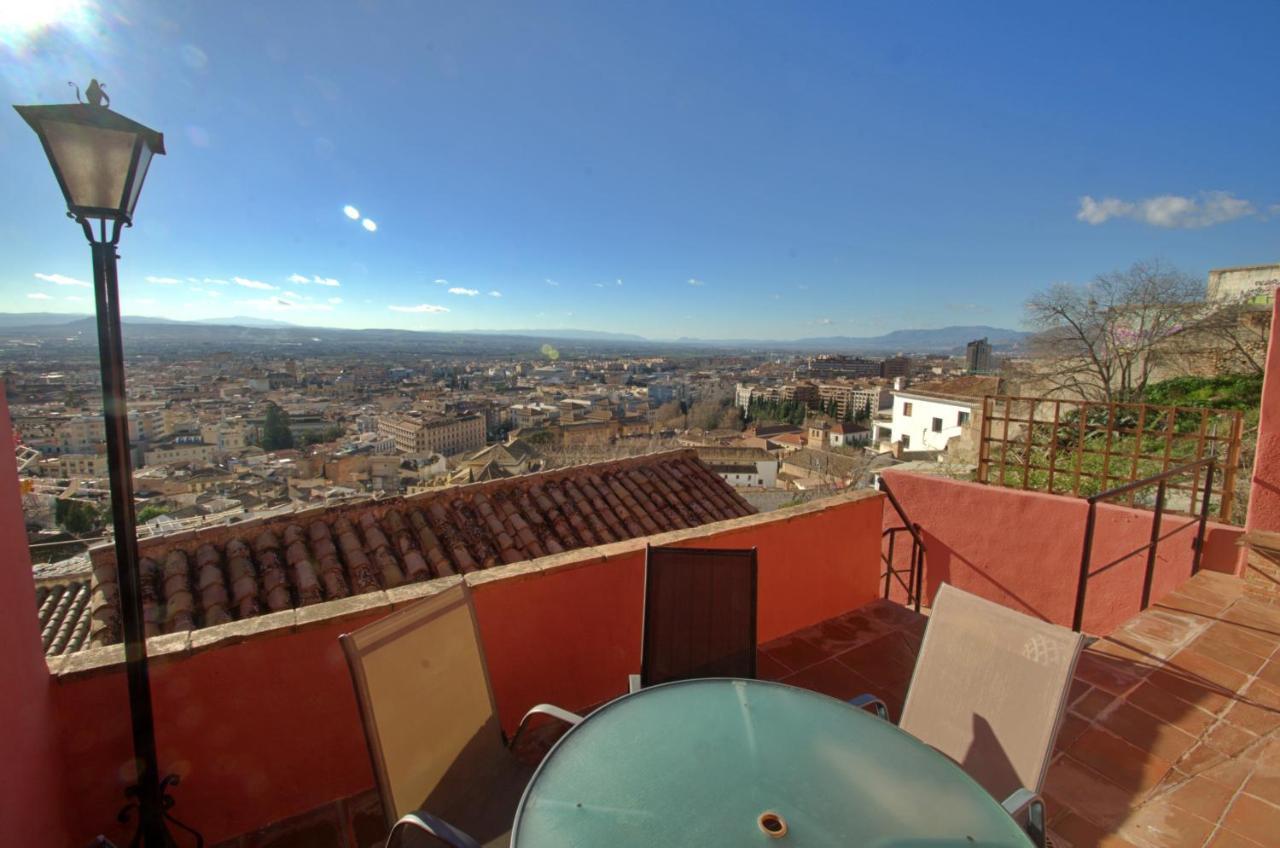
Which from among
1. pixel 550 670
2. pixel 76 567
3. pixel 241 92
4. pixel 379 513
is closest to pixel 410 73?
pixel 241 92

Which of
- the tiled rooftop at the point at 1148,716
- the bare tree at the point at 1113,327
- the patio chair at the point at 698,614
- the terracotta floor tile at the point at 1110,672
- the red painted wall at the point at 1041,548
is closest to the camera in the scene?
the tiled rooftop at the point at 1148,716

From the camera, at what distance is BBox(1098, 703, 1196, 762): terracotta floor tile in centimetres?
204

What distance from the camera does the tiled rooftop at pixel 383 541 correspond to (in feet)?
10.1

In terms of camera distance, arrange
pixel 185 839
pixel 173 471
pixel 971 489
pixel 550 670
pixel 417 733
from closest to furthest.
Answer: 1. pixel 417 733
2. pixel 185 839
3. pixel 550 670
4. pixel 971 489
5. pixel 173 471

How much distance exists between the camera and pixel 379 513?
4027 millimetres

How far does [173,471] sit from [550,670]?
13636mm

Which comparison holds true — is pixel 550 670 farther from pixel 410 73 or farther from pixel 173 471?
pixel 173 471

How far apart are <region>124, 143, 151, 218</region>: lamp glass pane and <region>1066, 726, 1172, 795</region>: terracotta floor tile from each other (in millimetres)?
3558

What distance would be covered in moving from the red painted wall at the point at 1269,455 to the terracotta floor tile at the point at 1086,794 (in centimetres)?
277

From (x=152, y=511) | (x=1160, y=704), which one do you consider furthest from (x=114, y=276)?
(x=152, y=511)

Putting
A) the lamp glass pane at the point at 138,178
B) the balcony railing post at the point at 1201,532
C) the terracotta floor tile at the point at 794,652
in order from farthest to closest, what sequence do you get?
the balcony railing post at the point at 1201,532 < the terracotta floor tile at the point at 794,652 < the lamp glass pane at the point at 138,178

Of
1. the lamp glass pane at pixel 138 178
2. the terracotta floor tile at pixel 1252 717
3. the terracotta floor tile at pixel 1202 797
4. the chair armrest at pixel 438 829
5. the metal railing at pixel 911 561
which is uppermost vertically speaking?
the lamp glass pane at pixel 138 178

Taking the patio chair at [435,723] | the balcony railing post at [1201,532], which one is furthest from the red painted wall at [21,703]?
the balcony railing post at [1201,532]

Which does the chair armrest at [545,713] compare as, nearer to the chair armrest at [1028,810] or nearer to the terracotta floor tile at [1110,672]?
the chair armrest at [1028,810]
